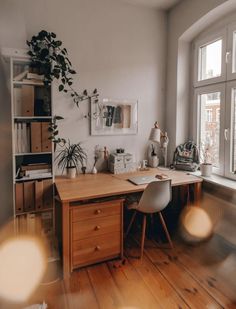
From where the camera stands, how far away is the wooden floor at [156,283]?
168cm

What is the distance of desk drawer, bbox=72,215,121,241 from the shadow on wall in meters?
0.91

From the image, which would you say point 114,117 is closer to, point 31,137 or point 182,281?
point 31,137

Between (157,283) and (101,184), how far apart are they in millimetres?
991

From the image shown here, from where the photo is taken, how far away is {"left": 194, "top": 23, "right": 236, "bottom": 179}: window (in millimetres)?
2477

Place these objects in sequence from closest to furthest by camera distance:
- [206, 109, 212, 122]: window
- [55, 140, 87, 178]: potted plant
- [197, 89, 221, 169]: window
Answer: [55, 140, 87, 178]: potted plant
[197, 89, 221, 169]: window
[206, 109, 212, 122]: window

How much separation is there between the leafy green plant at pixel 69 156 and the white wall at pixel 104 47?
100 mm

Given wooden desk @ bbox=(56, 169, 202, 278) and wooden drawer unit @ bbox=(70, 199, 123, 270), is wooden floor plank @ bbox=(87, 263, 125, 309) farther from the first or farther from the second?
wooden desk @ bbox=(56, 169, 202, 278)

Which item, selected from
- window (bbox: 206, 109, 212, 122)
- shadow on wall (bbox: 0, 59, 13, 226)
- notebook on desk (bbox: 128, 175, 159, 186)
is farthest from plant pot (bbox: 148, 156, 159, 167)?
shadow on wall (bbox: 0, 59, 13, 226)

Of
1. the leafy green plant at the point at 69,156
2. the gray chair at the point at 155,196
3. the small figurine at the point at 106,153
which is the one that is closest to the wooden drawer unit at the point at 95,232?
the gray chair at the point at 155,196

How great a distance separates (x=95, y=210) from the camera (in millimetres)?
2043

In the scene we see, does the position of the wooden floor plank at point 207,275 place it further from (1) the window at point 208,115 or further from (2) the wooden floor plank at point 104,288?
(1) the window at point 208,115

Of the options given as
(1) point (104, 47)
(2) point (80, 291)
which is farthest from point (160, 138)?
(2) point (80, 291)

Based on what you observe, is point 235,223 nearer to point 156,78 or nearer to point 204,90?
point 204,90

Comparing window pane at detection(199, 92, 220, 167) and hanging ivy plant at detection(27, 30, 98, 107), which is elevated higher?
hanging ivy plant at detection(27, 30, 98, 107)
